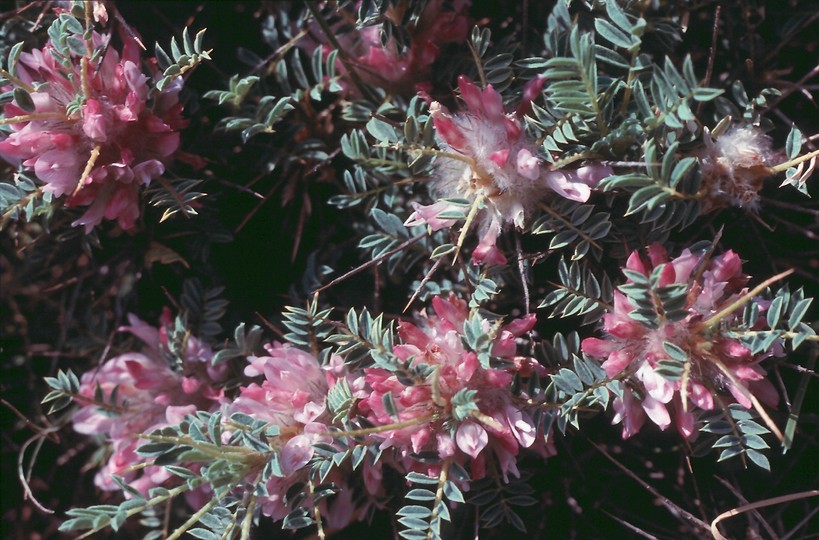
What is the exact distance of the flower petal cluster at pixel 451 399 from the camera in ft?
2.60

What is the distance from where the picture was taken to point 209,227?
0.99 m

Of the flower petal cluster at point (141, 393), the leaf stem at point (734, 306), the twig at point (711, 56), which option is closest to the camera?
the leaf stem at point (734, 306)

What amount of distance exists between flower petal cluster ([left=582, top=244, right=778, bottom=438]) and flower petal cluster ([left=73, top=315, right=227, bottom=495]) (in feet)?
1.56

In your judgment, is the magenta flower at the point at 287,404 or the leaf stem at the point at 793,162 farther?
the magenta flower at the point at 287,404

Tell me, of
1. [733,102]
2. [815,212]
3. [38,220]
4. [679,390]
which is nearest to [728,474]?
[679,390]

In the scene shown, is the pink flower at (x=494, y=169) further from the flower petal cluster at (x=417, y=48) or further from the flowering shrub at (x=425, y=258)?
the flower petal cluster at (x=417, y=48)

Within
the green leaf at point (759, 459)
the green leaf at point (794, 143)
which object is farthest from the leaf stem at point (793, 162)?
the green leaf at point (759, 459)

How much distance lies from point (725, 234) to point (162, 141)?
2.18ft

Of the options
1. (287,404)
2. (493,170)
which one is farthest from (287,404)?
(493,170)

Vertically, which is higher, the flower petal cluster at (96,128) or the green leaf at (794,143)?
the flower petal cluster at (96,128)

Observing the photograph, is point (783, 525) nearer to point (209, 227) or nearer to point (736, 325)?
point (736, 325)

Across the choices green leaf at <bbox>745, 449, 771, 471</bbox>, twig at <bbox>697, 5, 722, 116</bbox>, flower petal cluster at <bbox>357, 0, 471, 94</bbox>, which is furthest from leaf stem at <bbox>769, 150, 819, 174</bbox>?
flower petal cluster at <bbox>357, 0, 471, 94</bbox>

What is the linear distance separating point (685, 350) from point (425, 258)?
320 mm

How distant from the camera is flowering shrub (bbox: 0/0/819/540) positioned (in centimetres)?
79
